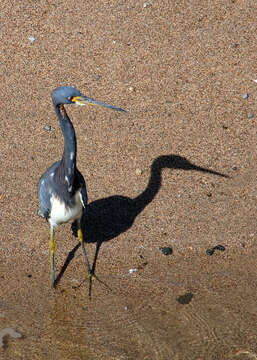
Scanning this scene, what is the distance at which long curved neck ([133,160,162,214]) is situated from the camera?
7195 millimetres

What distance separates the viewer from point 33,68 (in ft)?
28.7

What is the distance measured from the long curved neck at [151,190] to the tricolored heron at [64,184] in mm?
1144

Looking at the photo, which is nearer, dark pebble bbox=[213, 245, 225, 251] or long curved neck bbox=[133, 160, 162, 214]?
dark pebble bbox=[213, 245, 225, 251]

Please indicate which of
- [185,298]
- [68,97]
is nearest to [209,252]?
[185,298]

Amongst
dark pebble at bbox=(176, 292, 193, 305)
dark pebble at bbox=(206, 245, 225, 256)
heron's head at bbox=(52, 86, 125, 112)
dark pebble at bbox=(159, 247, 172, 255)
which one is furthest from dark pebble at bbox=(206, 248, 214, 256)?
heron's head at bbox=(52, 86, 125, 112)

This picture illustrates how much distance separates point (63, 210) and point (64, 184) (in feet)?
1.02

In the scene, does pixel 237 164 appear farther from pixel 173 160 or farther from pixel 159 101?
pixel 159 101

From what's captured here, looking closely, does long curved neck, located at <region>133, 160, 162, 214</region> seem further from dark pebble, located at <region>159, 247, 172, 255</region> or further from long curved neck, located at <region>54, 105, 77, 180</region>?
long curved neck, located at <region>54, 105, 77, 180</region>

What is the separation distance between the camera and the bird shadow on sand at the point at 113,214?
690 centimetres

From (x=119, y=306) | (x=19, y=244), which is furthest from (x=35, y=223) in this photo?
(x=119, y=306)

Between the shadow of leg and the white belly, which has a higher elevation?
the white belly

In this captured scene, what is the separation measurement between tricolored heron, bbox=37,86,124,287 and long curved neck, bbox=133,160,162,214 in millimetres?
1144

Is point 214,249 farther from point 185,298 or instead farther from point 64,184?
point 64,184

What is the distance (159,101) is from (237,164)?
1603 millimetres
